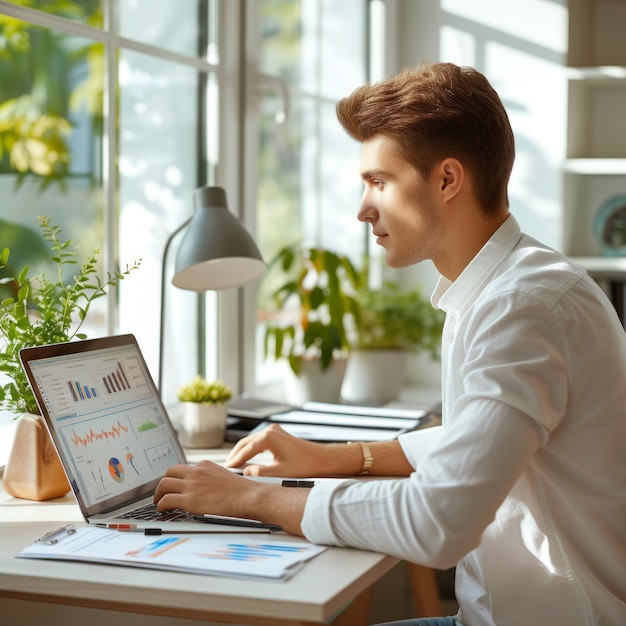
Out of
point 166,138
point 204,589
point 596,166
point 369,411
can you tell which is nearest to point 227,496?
point 204,589

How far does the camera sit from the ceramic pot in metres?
1.58

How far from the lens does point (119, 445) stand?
1.58 metres

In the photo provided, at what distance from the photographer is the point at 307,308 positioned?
2.93 metres

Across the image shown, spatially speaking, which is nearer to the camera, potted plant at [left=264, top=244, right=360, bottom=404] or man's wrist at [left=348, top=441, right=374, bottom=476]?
man's wrist at [left=348, top=441, right=374, bottom=476]

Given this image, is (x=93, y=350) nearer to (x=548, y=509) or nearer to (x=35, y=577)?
(x=35, y=577)

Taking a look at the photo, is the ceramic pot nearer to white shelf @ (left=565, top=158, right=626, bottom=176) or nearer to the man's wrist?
the man's wrist

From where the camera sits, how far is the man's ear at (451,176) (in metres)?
1.45

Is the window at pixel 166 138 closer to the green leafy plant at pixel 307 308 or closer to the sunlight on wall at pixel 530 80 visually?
the green leafy plant at pixel 307 308

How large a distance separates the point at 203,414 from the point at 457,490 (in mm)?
954

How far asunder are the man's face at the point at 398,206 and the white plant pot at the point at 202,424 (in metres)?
0.65

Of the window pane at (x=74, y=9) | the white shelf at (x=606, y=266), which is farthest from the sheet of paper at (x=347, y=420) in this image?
the white shelf at (x=606, y=266)

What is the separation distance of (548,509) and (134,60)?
1.47 meters

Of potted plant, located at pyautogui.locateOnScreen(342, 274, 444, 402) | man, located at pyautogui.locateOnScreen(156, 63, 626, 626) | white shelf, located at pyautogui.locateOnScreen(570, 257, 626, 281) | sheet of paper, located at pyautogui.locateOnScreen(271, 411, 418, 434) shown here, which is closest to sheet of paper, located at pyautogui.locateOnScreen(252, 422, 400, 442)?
sheet of paper, located at pyautogui.locateOnScreen(271, 411, 418, 434)

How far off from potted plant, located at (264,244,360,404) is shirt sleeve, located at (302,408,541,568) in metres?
1.56
